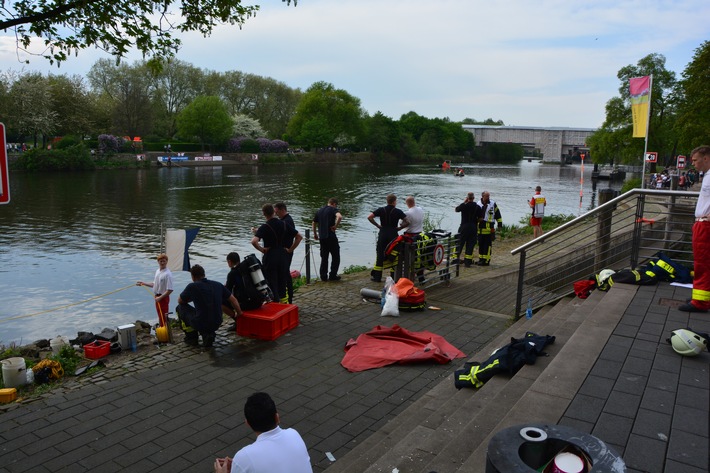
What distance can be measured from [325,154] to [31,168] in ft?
181

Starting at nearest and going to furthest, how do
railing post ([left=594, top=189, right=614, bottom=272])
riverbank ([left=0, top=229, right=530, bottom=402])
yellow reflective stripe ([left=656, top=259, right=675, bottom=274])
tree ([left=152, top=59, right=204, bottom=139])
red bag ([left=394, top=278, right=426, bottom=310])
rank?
riverbank ([left=0, top=229, right=530, bottom=402]) < yellow reflective stripe ([left=656, top=259, right=675, bottom=274]) < railing post ([left=594, top=189, right=614, bottom=272]) < red bag ([left=394, top=278, right=426, bottom=310]) < tree ([left=152, top=59, right=204, bottom=139])

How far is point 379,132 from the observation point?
111 metres

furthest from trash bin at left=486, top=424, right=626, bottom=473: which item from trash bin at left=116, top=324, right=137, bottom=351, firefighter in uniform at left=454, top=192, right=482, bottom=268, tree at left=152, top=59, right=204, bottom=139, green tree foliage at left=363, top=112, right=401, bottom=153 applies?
green tree foliage at left=363, top=112, right=401, bottom=153

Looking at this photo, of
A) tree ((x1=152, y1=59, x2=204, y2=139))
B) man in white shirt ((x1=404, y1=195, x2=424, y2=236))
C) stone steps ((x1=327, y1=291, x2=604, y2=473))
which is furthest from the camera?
tree ((x1=152, y1=59, x2=204, y2=139))

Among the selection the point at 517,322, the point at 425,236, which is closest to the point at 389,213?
the point at 425,236

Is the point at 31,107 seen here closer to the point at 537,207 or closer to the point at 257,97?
the point at 537,207

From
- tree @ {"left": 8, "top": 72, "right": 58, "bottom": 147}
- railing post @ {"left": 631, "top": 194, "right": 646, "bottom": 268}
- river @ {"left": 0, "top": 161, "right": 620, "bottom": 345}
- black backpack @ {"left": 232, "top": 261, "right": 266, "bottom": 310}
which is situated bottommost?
river @ {"left": 0, "top": 161, "right": 620, "bottom": 345}

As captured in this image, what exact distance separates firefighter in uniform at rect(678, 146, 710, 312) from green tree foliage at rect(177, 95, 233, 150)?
8247 cm

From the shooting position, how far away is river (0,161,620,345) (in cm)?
1220

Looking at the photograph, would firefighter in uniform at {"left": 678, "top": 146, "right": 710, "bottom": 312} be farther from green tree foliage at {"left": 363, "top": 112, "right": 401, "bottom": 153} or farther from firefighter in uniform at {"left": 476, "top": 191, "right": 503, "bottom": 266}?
green tree foliage at {"left": 363, "top": 112, "right": 401, "bottom": 153}

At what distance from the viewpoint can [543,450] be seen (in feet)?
9.20

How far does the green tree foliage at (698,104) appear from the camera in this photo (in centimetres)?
3072

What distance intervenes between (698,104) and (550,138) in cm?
13044

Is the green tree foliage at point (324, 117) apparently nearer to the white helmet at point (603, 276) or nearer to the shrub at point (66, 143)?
the shrub at point (66, 143)
